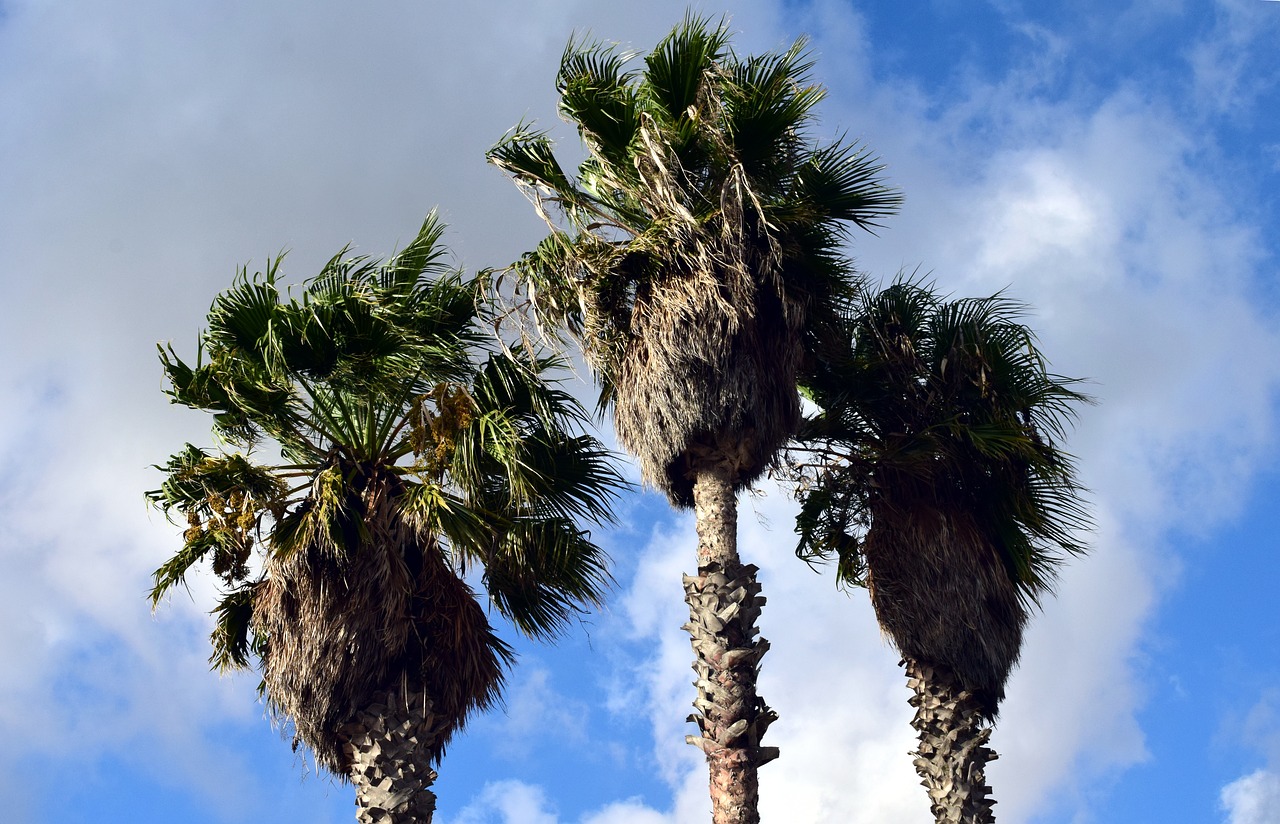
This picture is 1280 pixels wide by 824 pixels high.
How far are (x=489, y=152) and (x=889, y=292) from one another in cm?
469

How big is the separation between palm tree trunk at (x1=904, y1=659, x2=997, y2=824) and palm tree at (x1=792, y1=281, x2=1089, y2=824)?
14 millimetres

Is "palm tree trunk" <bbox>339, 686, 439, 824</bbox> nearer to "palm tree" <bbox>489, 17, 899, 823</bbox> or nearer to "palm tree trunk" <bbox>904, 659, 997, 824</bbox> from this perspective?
"palm tree" <bbox>489, 17, 899, 823</bbox>

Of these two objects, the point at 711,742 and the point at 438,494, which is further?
the point at 438,494

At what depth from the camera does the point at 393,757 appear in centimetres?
1353

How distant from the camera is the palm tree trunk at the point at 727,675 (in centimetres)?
1253

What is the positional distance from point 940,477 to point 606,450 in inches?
138

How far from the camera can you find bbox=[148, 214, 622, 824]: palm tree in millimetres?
13633

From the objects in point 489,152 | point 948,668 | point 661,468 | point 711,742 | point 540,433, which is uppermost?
point 489,152

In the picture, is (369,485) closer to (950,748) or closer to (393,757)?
(393,757)

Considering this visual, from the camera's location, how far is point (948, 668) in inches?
582

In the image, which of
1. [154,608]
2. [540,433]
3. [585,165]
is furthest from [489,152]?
[154,608]

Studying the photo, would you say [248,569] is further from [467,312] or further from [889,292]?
[889,292]

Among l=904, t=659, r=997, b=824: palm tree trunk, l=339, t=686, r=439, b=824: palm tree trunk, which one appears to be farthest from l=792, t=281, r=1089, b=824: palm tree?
l=339, t=686, r=439, b=824: palm tree trunk

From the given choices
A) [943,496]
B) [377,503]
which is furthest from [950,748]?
[377,503]
